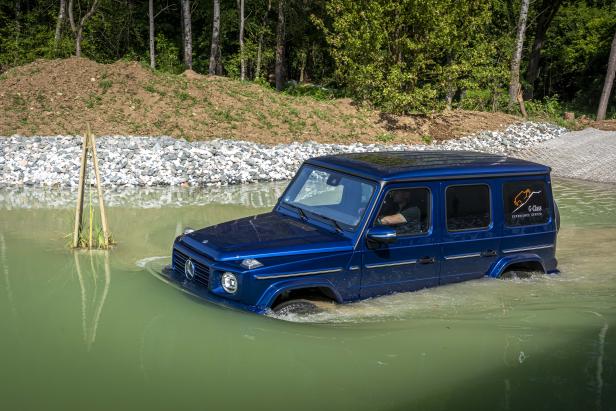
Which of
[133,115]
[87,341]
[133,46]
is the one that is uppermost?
[133,46]

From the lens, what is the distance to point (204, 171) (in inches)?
685

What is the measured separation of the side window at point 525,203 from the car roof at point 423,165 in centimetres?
Answer: 16

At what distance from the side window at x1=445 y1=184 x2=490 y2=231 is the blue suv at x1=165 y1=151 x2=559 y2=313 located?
0.04 feet

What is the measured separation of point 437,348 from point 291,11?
113 ft

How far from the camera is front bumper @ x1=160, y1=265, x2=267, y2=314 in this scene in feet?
22.5

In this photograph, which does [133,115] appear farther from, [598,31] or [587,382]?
[598,31]

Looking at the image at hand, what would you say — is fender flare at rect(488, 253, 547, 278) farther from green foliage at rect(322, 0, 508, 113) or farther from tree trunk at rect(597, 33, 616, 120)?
tree trunk at rect(597, 33, 616, 120)

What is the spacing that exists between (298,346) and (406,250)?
5.23 ft

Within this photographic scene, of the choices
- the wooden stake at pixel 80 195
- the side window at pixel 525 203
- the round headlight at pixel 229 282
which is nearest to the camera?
the round headlight at pixel 229 282

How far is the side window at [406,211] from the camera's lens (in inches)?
288

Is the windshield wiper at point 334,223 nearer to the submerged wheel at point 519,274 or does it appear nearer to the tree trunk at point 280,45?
the submerged wheel at point 519,274

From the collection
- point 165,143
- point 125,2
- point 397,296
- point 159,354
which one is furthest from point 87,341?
point 125,2

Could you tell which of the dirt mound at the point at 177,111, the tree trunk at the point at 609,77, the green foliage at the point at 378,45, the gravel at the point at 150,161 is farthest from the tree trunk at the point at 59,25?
the tree trunk at the point at 609,77

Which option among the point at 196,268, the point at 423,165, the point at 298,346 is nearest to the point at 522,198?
the point at 423,165
